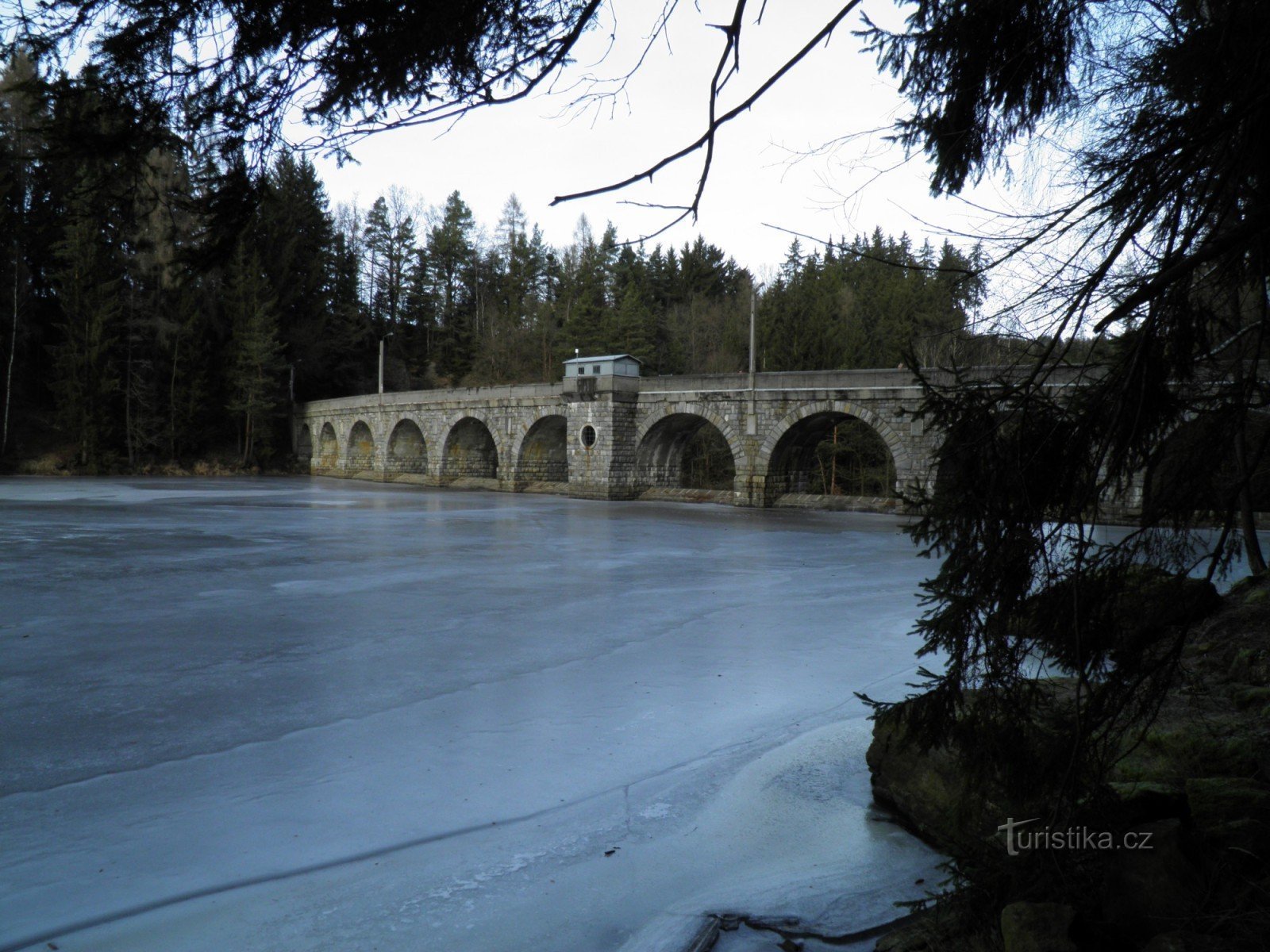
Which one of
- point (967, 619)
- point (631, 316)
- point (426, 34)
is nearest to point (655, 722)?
point (967, 619)

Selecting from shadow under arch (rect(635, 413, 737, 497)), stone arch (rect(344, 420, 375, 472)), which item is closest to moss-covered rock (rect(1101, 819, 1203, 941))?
shadow under arch (rect(635, 413, 737, 497))

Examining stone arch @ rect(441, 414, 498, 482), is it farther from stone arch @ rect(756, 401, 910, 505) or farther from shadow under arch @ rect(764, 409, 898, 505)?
stone arch @ rect(756, 401, 910, 505)

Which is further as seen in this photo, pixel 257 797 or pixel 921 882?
pixel 257 797

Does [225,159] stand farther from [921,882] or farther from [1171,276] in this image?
[921,882]

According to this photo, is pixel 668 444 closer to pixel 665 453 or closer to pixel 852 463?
pixel 665 453

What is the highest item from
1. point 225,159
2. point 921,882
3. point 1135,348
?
point 225,159

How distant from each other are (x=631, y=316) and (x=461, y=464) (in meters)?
11.8

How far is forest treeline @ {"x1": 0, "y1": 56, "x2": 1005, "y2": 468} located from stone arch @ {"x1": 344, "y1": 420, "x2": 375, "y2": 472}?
405 cm

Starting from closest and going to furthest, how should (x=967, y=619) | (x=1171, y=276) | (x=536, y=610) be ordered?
(x=1171, y=276) → (x=967, y=619) → (x=536, y=610)

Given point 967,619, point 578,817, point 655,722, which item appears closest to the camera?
point 967,619

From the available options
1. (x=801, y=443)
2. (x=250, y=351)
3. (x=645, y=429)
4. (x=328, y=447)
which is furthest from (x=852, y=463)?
(x=250, y=351)

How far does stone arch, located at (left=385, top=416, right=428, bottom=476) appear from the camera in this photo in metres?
34.2

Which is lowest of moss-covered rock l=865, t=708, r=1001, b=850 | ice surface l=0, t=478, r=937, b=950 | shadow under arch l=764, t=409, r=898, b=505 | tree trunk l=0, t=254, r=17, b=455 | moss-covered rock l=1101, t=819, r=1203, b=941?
ice surface l=0, t=478, r=937, b=950

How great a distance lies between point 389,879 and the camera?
316 centimetres
